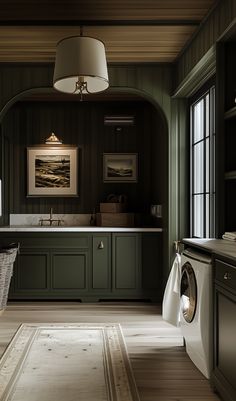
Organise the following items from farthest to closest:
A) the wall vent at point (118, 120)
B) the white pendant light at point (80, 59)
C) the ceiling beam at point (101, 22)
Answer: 1. the wall vent at point (118, 120)
2. the ceiling beam at point (101, 22)
3. the white pendant light at point (80, 59)

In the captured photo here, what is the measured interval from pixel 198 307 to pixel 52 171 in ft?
13.7

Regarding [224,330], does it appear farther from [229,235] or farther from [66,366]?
[66,366]

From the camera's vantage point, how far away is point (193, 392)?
299cm

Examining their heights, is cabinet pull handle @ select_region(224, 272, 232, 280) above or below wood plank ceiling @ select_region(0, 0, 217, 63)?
below

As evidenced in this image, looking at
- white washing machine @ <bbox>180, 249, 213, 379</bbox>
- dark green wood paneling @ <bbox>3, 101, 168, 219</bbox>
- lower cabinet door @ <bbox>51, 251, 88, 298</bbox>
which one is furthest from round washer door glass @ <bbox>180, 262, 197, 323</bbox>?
dark green wood paneling @ <bbox>3, 101, 168, 219</bbox>

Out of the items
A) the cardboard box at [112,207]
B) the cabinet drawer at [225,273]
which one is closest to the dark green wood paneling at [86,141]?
the cardboard box at [112,207]

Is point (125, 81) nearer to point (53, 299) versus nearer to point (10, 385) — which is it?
point (53, 299)

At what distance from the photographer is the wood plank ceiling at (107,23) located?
376 centimetres

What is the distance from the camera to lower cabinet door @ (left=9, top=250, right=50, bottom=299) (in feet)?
19.1

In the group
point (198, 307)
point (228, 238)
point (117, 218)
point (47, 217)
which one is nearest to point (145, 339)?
point (198, 307)

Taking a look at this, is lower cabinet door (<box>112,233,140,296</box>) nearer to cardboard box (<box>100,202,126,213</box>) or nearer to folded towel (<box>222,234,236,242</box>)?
cardboard box (<box>100,202,126,213</box>)

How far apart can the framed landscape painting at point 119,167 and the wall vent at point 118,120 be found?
0.44m

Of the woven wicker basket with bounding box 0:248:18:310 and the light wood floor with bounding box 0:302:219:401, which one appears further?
the woven wicker basket with bounding box 0:248:18:310

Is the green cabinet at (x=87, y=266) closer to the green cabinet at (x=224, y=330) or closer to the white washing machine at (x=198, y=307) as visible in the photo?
the white washing machine at (x=198, y=307)
